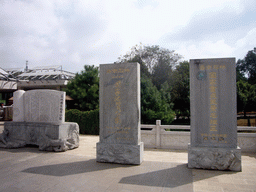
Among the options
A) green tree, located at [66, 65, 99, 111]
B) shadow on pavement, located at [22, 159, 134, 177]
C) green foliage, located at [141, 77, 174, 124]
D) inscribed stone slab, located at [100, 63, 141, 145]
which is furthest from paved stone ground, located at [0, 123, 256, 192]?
green tree, located at [66, 65, 99, 111]

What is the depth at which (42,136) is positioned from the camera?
7.44 metres

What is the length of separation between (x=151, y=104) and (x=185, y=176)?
8549 millimetres

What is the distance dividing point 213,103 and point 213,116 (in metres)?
0.30

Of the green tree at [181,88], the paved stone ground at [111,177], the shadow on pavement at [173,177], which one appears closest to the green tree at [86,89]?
the green tree at [181,88]

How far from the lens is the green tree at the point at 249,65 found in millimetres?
30577

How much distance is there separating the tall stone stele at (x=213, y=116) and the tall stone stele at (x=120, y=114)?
1306 millimetres

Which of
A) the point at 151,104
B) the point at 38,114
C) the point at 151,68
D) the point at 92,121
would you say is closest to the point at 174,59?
the point at 151,68

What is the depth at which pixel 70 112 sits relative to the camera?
13.1m

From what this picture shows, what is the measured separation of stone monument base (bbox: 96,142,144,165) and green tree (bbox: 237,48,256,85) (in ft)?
98.6

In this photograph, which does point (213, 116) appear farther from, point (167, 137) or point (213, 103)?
point (167, 137)

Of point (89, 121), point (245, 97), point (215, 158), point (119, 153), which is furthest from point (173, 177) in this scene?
point (245, 97)

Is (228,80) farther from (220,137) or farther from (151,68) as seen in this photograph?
(151,68)

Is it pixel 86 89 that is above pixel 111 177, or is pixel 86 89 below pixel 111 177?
above

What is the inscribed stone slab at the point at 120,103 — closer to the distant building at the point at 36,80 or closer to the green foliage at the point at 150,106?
the green foliage at the point at 150,106
